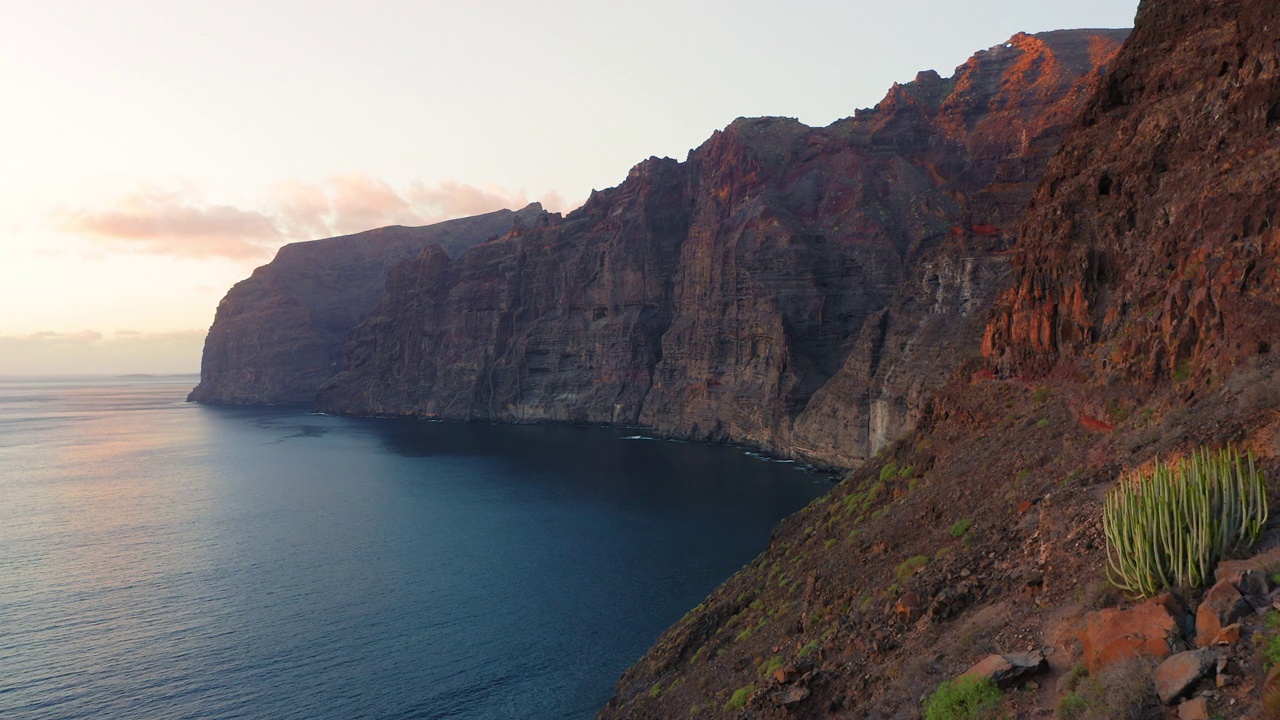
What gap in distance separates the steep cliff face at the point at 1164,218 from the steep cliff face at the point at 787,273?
Result: 1825 inches

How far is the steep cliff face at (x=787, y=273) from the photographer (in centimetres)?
9662

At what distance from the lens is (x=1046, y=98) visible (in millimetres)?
126625

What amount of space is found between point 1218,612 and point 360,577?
63751 millimetres

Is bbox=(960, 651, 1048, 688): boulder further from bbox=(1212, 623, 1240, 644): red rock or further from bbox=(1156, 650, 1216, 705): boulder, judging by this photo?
bbox=(1212, 623, 1240, 644): red rock

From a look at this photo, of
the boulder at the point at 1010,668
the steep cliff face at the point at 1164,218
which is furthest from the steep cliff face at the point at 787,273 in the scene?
the boulder at the point at 1010,668

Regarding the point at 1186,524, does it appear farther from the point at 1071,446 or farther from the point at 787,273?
the point at 787,273

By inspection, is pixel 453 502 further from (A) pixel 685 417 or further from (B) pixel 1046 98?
(B) pixel 1046 98

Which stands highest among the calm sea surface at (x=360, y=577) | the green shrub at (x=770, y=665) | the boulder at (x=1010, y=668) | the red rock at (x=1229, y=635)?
the red rock at (x=1229, y=635)

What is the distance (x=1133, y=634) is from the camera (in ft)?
34.8

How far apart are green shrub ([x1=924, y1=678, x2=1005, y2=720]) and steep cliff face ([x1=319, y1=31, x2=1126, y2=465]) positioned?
71.5 metres

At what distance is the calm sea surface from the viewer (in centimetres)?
4275

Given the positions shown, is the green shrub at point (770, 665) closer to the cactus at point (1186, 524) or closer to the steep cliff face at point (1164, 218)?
the cactus at point (1186, 524)

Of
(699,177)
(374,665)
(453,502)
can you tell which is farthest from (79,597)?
(699,177)

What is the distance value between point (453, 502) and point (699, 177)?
11051 centimetres
